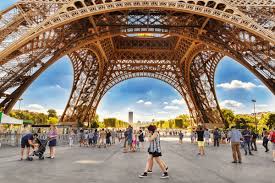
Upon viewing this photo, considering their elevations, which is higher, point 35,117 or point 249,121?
point 35,117

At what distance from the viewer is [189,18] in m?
25.1

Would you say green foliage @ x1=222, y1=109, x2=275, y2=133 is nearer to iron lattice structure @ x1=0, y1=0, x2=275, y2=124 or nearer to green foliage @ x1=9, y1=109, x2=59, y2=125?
iron lattice structure @ x1=0, y1=0, x2=275, y2=124

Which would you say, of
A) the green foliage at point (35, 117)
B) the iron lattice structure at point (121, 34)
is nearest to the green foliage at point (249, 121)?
the iron lattice structure at point (121, 34)

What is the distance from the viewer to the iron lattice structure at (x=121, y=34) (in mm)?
19266

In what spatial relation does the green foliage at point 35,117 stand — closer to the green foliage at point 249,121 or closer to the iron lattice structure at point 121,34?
the iron lattice structure at point 121,34

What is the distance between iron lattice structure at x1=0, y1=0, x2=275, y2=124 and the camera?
1927 cm

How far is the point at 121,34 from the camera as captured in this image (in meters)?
25.9

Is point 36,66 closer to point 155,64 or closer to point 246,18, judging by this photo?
point 246,18

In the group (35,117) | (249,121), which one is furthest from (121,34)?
(35,117)

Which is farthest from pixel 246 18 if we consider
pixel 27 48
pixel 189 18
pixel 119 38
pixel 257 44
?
pixel 119 38

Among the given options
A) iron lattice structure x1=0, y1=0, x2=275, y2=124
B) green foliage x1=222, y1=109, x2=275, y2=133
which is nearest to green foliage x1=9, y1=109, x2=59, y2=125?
iron lattice structure x1=0, y1=0, x2=275, y2=124

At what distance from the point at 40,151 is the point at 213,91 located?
112 feet

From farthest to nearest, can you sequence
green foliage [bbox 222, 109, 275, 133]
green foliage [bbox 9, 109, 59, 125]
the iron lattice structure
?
1. green foliage [bbox 9, 109, 59, 125]
2. green foliage [bbox 222, 109, 275, 133]
3. the iron lattice structure

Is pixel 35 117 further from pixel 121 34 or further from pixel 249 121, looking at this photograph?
pixel 121 34
